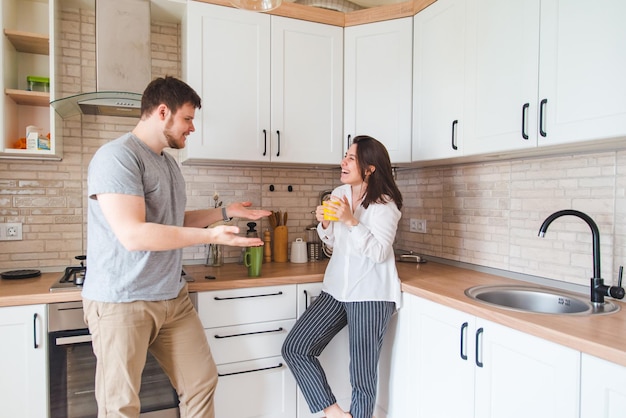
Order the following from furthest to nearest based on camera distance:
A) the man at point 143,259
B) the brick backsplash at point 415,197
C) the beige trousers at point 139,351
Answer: the brick backsplash at point 415,197
the beige trousers at point 139,351
the man at point 143,259

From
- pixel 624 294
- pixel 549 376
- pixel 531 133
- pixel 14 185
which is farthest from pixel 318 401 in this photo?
pixel 14 185

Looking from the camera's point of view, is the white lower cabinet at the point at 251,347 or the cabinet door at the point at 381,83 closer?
the white lower cabinet at the point at 251,347

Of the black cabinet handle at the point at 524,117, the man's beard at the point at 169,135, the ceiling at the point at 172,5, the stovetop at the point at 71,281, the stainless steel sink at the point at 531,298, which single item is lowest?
the stainless steel sink at the point at 531,298

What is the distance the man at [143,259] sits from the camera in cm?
134

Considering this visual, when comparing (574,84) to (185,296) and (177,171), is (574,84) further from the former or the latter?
(185,296)

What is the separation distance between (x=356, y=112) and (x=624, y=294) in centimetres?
160

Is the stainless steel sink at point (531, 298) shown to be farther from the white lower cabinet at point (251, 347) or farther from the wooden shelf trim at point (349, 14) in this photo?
the wooden shelf trim at point (349, 14)

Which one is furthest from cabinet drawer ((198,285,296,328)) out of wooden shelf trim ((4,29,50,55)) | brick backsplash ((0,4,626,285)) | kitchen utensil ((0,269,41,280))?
wooden shelf trim ((4,29,50,55))

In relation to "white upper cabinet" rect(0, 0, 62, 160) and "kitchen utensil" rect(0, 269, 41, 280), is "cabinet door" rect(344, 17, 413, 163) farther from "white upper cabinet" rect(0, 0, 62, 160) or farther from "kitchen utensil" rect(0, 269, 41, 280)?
"kitchen utensil" rect(0, 269, 41, 280)

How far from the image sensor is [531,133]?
1.65 metres

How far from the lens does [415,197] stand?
9.09ft

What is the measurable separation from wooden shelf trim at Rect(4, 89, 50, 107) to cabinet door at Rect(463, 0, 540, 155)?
2111 mm

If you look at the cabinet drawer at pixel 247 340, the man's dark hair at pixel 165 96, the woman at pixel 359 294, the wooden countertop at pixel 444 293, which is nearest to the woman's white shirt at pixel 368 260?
the woman at pixel 359 294

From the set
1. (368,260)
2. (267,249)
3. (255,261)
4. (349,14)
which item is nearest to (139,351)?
(255,261)
